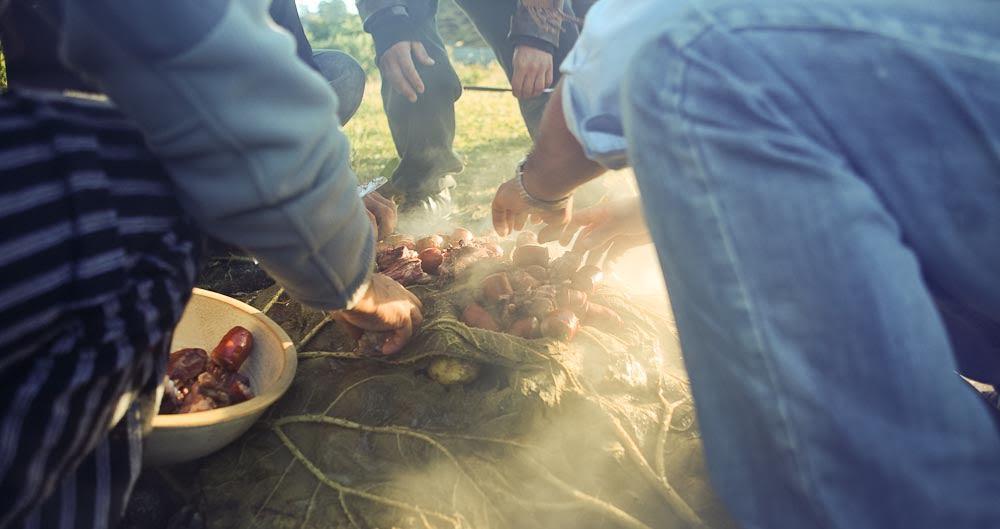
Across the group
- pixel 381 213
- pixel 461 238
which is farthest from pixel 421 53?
pixel 461 238

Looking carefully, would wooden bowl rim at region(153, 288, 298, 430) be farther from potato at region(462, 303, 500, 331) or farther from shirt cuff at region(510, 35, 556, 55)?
shirt cuff at region(510, 35, 556, 55)

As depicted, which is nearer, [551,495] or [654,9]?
[654,9]

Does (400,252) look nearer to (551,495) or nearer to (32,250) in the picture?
(551,495)

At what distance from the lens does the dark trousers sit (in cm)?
486

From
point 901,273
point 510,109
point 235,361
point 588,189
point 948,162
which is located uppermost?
point 948,162

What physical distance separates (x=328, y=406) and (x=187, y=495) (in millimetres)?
563

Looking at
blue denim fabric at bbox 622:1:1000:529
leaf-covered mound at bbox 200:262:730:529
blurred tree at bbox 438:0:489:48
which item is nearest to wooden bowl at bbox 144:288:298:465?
leaf-covered mound at bbox 200:262:730:529

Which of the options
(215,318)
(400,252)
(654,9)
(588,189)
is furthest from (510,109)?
(654,9)

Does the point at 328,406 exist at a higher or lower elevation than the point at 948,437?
lower

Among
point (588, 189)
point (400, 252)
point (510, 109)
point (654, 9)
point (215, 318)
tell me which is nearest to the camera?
point (654, 9)

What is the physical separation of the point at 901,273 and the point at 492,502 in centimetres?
155

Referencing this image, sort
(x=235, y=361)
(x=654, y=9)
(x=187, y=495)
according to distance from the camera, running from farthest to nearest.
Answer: (x=235, y=361) → (x=187, y=495) → (x=654, y=9)

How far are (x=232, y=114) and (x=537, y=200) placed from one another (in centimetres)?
152

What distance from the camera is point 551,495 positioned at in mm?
2088
